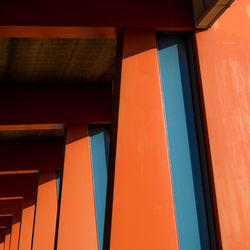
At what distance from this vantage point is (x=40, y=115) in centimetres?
1138

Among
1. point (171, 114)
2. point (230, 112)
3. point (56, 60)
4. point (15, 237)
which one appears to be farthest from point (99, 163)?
point (15, 237)

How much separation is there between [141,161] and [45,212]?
13.0 metres

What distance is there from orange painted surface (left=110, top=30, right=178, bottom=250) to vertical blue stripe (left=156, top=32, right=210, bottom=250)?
23 cm

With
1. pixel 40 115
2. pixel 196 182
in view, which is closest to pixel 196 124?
pixel 196 182

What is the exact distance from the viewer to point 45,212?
18953mm

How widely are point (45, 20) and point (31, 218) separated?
18516 millimetres

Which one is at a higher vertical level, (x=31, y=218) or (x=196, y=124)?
(x=31, y=218)

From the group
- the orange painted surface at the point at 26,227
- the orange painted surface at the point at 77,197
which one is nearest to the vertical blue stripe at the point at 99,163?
the orange painted surface at the point at 77,197

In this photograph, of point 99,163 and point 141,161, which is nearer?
point 141,161

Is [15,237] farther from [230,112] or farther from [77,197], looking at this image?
[230,112]

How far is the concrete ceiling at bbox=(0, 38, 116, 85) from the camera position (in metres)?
9.77

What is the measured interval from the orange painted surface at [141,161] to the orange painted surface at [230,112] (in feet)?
2.59

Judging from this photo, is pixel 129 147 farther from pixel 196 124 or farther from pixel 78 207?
pixel 78 207

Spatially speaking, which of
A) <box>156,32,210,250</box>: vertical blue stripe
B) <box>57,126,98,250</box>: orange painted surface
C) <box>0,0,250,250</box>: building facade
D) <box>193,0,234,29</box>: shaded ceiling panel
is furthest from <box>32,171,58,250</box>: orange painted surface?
<box>193,0,234,29</box>: shaded ceiling panel
